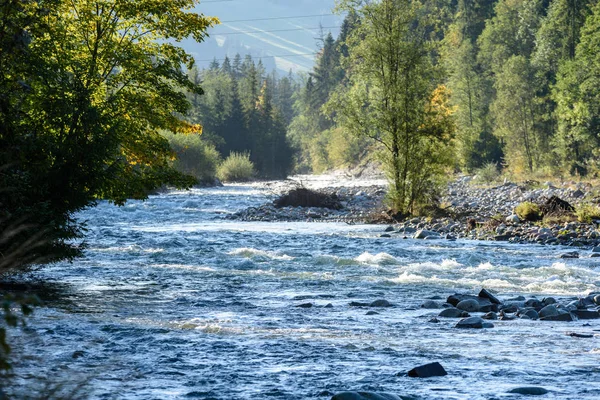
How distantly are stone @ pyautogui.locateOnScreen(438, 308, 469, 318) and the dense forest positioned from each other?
755 inches

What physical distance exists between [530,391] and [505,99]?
207 ft

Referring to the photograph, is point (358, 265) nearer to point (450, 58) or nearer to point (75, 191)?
point (75, 191)

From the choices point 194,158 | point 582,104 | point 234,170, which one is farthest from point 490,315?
point 234,170

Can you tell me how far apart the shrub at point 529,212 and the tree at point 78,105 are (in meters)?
12.6

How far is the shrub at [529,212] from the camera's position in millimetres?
25781

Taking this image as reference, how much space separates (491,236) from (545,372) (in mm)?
16057

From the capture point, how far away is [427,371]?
7430mm

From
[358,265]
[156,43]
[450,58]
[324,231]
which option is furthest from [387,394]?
[450,58]

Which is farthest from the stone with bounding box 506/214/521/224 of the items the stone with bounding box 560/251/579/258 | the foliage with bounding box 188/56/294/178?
the foliage with bounding box 188/56/294/178

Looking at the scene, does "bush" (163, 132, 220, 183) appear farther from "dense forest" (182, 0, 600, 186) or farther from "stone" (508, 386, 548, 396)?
"stone" (508, 386, 548, 396)

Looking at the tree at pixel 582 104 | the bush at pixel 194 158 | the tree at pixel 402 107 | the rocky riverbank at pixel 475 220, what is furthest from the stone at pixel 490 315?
the bush at pixel 194 158

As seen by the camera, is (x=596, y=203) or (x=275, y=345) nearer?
(x=275, y=345)

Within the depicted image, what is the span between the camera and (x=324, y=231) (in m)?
26.2

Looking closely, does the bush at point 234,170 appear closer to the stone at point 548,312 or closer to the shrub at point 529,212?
the shrub at point 529,212
